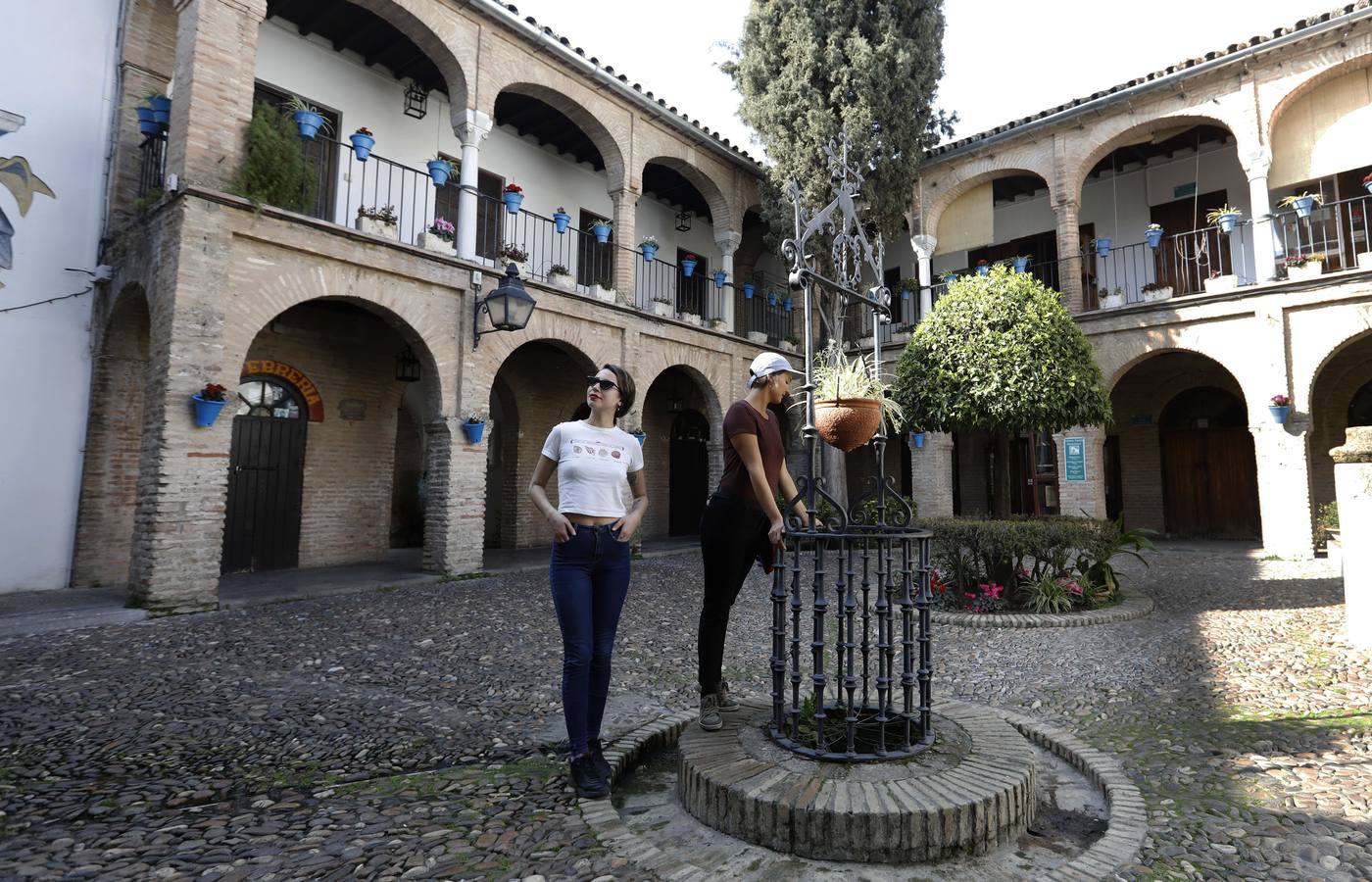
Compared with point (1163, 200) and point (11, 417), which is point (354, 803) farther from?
point (1163, 200)

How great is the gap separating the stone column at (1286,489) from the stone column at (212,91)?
14372 mm

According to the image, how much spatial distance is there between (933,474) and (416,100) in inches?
430

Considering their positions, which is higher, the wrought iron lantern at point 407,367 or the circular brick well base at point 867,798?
the wrought iron lantern at point 407,367

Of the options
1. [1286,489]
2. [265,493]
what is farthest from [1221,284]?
[265,493]

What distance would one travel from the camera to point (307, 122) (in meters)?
8.02

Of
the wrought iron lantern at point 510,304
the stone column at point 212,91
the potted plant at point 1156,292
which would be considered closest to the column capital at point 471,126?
the wrought iron lantern at point 510,304

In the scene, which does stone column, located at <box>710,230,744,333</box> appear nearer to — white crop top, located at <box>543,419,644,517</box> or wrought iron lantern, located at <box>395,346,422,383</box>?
wrought iron lantern, located at <box>395,346,422,383</box>

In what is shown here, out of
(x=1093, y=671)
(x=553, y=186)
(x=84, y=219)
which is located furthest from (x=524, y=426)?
(x=1093, y=671)

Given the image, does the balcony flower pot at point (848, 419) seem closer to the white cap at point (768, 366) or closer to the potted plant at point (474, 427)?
the white cap at point (768, 366)

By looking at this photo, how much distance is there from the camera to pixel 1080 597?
696 centimetres

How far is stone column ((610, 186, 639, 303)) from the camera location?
1177 cm

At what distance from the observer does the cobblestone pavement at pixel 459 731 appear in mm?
2408

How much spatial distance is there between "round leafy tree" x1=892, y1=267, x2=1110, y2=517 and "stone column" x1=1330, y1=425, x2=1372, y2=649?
2595 millimetres

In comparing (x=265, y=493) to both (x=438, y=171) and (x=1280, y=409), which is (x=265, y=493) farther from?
(x=1280, y=409)
